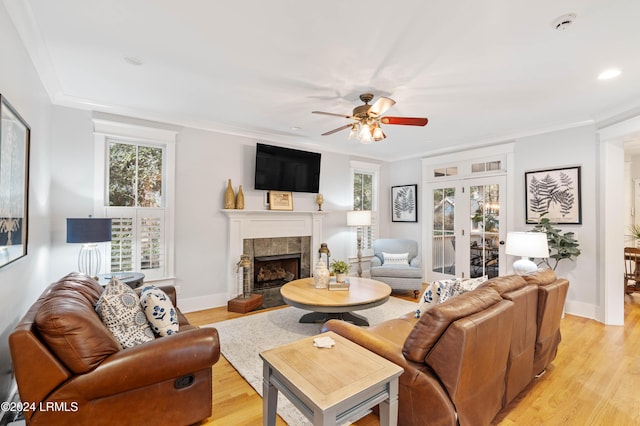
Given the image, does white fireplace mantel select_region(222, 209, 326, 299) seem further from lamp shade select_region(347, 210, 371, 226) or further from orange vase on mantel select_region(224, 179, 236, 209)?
lamp shade select_region(347, 210, 371, 226)

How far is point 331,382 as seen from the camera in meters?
1.35

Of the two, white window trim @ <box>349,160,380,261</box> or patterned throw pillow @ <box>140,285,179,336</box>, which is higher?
white window trim @ <box>349,160,380,261</box>

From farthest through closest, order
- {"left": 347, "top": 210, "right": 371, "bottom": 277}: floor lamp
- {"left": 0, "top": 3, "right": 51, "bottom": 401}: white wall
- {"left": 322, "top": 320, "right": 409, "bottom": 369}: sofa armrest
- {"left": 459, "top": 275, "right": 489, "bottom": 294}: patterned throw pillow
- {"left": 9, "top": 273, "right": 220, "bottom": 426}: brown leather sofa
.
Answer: {"left": 347, "top": 210, "right": 371, "bottom": 277}: floor lamp
{"left": 459, "top": 275, "right": 489, "bottom": 294}: patterned throw pillow
{"left": 0, "top": 3, "right": 51, "bottom": 401}: white wall
{"left": 322, "top": 320, "right": 409, "bottom": 369}: sofa armrest
{"left": 9, "top": 273, "right": 220, "bottom": 426}: brown leather sofa

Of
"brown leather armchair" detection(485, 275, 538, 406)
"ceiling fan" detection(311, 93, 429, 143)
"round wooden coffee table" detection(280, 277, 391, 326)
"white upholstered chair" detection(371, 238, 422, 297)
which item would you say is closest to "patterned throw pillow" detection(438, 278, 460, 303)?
"brown leather armchair" detection(485, 275, 538, 406)

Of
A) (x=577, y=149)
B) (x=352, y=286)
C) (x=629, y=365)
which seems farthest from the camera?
(x=577, y=149)

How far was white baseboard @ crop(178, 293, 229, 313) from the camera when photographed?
4117mm

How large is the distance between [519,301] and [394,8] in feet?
6.74

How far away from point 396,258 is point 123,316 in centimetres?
444

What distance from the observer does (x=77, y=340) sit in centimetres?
145

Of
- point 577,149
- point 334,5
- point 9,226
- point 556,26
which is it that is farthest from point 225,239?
point 577,149

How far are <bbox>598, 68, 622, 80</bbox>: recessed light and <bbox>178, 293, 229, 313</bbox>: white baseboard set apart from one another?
4974mm

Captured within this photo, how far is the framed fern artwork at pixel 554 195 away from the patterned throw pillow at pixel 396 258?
197 centimetres

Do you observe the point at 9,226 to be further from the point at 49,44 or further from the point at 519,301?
the point at 519,301

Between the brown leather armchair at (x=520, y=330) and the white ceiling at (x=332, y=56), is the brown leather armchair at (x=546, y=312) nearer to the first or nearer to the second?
the brown leather armchair at (x=520, y=330)
